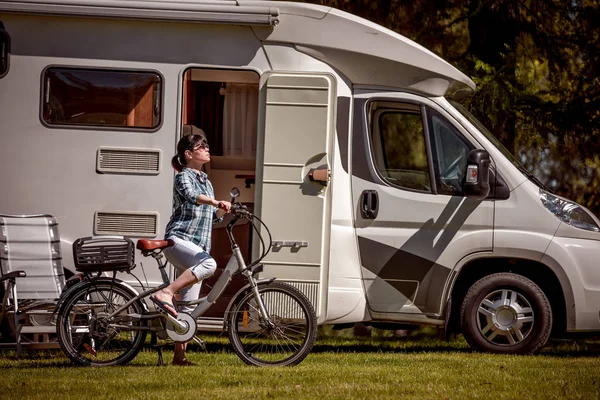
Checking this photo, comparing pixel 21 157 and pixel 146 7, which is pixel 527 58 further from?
pixel 21 157

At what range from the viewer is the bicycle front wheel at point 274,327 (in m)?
8.64

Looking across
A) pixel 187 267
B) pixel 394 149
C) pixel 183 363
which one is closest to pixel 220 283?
pixel 187 267

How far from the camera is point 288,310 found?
28.4 ft

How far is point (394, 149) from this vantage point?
10906 mm

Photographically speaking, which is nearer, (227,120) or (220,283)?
(220,283)

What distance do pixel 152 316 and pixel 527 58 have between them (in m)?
6.98

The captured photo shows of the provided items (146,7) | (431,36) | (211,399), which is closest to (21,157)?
(146,7)

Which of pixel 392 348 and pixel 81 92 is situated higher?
pixel 81 92

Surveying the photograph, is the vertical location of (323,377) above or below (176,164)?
below

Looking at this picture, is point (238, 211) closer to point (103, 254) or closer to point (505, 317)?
point (103, 254)

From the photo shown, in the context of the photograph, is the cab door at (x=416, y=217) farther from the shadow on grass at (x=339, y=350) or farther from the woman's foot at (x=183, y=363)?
the woman's foot at (x=183, y=363)

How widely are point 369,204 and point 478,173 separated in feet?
3.15

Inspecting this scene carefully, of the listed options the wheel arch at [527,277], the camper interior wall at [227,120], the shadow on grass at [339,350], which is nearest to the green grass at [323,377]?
the shadow on grass at [339,350]

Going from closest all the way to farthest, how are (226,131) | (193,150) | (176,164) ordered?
(193,150) → (176,164) → (226,131)
